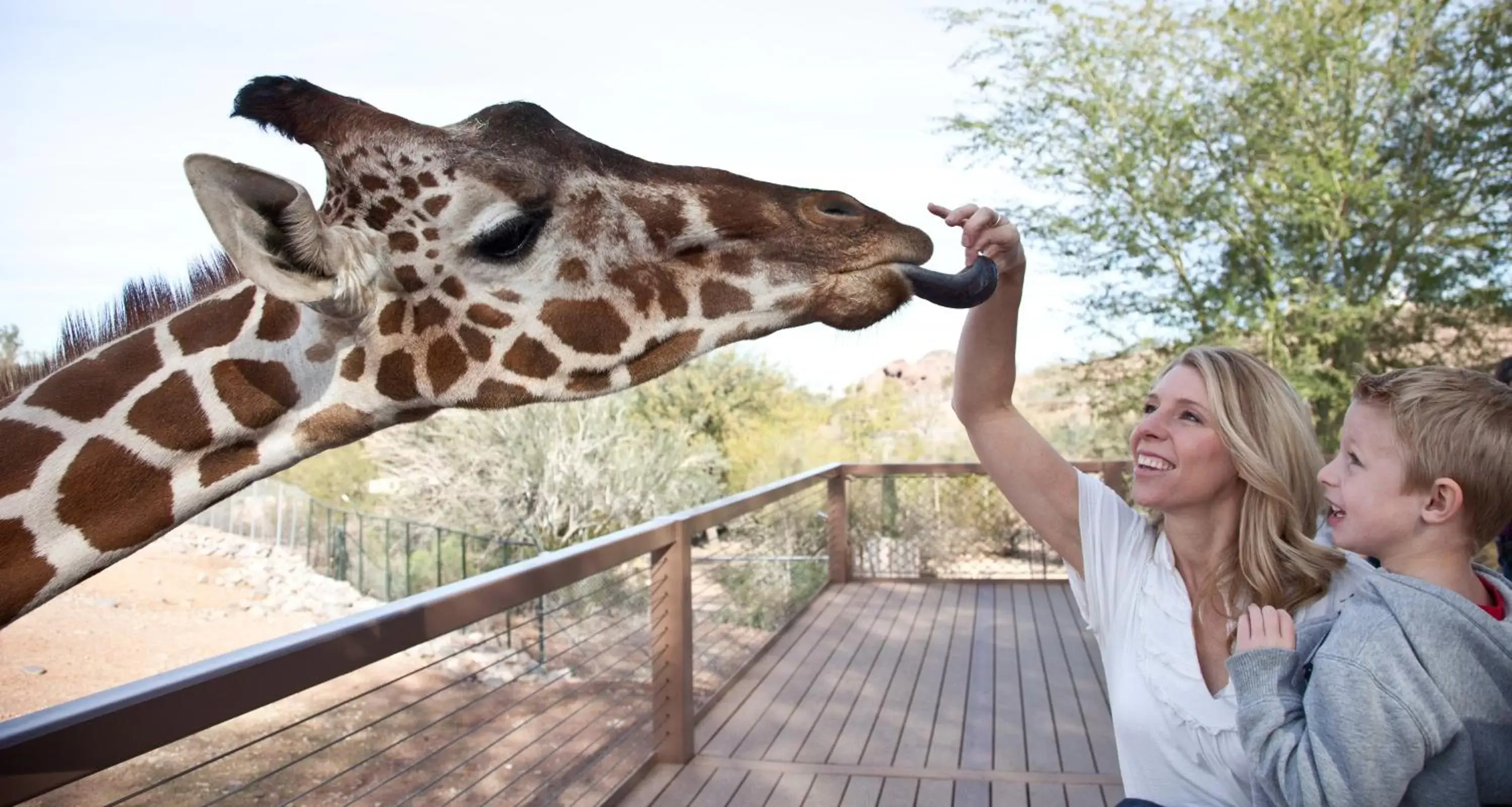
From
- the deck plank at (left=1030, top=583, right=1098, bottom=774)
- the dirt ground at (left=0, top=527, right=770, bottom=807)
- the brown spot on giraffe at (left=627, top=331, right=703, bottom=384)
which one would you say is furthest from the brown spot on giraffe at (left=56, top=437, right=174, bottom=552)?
the deck plank at (left=1030, top=583, right=1098, bottom=774)

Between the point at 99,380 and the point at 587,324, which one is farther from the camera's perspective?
the point at 587,324

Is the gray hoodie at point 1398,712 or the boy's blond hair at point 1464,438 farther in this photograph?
the boy's blond hair at point 1464,438

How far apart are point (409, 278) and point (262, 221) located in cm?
30

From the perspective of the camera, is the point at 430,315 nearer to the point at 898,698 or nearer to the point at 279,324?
the point at 279,324

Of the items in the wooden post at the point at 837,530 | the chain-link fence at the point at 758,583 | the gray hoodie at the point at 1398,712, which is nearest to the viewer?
the gray hoodie at the point at 1398,712

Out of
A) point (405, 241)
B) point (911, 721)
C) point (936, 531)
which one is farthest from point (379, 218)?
point (936, 531)

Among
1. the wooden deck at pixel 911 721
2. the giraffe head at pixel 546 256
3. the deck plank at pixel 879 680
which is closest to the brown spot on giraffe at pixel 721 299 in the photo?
the giraffe head at pixel 546 256

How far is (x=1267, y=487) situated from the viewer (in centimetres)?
165

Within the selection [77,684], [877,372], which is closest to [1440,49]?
[77,684]

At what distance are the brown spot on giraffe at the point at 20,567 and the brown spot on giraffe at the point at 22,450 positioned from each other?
0.06 feet

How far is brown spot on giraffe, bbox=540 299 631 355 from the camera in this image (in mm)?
1681

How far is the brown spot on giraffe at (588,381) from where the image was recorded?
1.71 m

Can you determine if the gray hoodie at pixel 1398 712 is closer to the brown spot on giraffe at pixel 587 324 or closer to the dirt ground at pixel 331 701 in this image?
the brown spot on giraffe at pixel 587 324

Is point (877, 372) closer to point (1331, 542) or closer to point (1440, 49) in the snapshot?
point (1440, 49)
